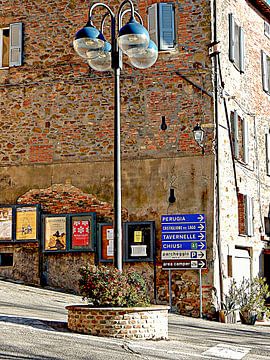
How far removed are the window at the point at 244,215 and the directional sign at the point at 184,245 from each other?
2670 millimetres

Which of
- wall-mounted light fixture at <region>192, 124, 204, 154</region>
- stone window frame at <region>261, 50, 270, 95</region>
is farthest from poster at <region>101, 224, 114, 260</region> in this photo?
stone window frame at <region>261, 50, 270, 95</region>

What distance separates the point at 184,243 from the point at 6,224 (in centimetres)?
497

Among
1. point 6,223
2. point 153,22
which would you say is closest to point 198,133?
point 153,22

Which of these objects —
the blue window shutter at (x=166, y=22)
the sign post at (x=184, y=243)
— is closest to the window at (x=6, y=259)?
the sign post at (x=184, y=243)

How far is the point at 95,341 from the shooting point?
33.2ft

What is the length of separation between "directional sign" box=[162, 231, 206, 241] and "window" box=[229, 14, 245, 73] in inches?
204

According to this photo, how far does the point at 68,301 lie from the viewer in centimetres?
1584

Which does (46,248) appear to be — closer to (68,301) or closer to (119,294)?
(68,301)

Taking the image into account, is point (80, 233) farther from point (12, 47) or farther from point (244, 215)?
point (12, 47)

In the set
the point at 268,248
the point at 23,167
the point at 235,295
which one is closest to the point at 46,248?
the point at 23,167

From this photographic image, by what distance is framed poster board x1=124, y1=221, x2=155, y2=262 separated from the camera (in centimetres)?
1747

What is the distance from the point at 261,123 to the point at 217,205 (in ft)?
18.3

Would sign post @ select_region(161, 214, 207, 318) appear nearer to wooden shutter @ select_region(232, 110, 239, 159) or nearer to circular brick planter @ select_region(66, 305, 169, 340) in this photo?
wooden shutter @ select_region(232, 110, 239, 159)

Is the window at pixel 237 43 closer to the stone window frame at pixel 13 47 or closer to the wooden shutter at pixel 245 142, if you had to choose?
the wooden shutter at pixel 245 142
